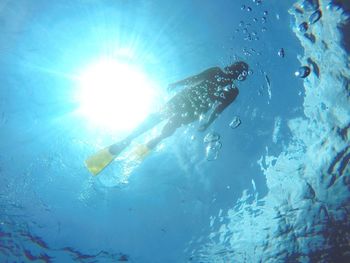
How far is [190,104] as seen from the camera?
682cm

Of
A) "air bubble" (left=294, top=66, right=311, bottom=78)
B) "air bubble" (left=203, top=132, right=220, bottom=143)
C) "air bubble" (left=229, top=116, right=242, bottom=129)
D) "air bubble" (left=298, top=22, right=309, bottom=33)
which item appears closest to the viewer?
"air bubble" (left=298, top=22, right=309, bottom=33)

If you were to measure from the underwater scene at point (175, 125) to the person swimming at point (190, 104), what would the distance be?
0.03 metres

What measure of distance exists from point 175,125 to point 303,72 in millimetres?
4133

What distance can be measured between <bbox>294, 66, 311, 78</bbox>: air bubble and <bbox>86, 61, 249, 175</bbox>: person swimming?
7.14 feet

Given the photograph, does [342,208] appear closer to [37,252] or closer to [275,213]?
[275,213]

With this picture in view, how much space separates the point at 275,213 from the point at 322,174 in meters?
2.77

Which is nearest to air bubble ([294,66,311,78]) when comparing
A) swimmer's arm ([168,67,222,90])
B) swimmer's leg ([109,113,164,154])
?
swimmer's arm ([168,67,222,90])

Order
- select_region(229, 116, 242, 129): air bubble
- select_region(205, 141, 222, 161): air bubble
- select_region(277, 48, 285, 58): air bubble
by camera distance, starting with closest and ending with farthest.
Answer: select_region(277, 48, 285, 58): air bubble, select_region(229, 116, 242, 129): air bubble, select_region(205, 141, 222, 161): air bubble

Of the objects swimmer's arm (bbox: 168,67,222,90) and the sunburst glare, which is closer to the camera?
swimmer's arm (bbox: 168,67,222,90)

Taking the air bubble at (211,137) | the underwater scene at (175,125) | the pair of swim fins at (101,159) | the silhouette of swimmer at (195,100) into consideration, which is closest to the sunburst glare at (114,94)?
the underwater scene at (175,125)

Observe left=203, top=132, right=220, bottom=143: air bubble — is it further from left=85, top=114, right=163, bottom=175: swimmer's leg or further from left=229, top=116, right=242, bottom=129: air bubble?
left=85, top=114, right=163, bottom=175: swimmer's leg

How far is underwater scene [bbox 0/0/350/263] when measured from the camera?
7434 millimetres

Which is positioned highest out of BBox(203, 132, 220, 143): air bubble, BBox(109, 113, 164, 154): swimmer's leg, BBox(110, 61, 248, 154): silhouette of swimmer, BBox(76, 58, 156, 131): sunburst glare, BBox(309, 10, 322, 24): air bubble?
BBox(76, 58, 156, 131): sunburst glare

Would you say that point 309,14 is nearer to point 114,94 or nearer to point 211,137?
point 211,137
